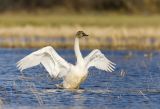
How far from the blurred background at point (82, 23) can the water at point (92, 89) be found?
4783 mm

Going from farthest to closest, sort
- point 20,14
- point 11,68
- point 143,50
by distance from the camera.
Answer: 1. point 20,14
2. point 143,50
3. point 11,68

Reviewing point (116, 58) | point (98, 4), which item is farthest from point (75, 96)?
point (98, 4)

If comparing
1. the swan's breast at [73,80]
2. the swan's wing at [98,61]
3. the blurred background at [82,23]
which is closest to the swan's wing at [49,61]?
the swan's breast at [73,80]

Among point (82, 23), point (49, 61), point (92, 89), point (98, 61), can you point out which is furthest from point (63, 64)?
point (82, 23)

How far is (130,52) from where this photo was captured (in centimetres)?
2128

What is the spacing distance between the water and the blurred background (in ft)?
15.7

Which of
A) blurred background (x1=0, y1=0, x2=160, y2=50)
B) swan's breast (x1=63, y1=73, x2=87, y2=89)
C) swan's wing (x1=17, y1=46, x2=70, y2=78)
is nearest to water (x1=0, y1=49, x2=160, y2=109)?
swan's breast (x1=63, y1=73, x2=87, y2=89)

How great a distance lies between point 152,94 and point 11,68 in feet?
17.2

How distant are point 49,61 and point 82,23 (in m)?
21.1

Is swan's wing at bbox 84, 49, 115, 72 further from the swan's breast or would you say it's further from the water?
the swan's breast

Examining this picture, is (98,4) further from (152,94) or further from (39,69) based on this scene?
(152,94)

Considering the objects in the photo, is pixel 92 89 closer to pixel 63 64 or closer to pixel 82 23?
pixel 63 64

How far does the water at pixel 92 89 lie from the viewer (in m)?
11.4

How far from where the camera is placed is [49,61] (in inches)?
528
